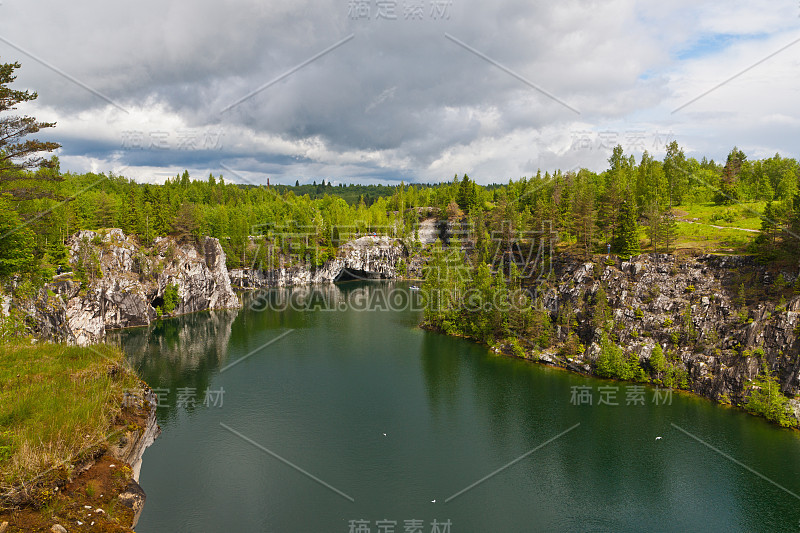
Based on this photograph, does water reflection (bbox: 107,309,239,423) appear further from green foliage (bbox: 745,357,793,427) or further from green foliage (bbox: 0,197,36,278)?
green foliage (bbox: 745,357,793,427)

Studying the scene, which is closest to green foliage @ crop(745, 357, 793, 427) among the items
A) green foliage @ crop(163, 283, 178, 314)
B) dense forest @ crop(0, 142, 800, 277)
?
dense forest @ crop(0, 142, 800, 277)

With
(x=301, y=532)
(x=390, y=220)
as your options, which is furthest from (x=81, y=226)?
(x=390, y=220)

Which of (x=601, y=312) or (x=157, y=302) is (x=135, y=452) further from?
(x=157, y=302)

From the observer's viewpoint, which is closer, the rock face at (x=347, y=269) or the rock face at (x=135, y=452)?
the rock face at (x=135, y=452)

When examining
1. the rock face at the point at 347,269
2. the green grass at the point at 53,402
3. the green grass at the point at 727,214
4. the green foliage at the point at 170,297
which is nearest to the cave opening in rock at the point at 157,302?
the green foliage at the point at 170,297

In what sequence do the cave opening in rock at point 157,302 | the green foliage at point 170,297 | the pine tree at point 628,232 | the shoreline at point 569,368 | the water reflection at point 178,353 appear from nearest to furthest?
the shoreline at point 569,368 < the water reflection at point 178,353 < the pine tree at point 628,232 < the cave opening in rock at point 157,302 < the green foliage at point 170,297

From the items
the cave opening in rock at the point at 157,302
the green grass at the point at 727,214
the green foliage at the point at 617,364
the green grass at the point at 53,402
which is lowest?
the green foliage at the point at 617,364

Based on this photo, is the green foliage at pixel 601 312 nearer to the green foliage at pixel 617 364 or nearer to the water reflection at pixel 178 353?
the green foliage at pixel 617 364
